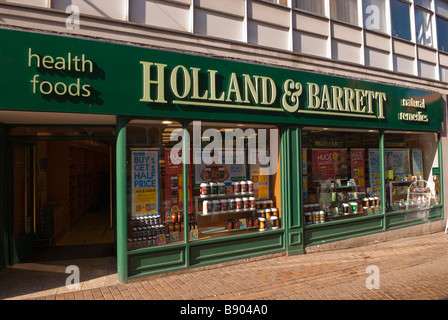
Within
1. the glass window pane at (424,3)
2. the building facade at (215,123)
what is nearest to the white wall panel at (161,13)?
the building facade at (215,123)

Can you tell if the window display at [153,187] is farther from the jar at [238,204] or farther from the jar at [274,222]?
the jar at [274,222]

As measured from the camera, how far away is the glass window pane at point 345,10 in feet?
29.0

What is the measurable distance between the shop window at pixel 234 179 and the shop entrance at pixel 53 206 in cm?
211

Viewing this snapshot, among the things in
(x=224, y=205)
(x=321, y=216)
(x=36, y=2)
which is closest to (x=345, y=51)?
(x=321, y=216)

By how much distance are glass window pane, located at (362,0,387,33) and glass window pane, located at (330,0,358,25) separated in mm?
367

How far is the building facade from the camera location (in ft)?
18.4

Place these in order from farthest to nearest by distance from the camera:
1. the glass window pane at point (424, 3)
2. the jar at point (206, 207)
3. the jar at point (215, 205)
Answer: the glass window pane at point (424, 3)
the jar at point (215, 205)
the jar at point (206, 207)

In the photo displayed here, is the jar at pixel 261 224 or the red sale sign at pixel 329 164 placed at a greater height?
the red sale sign at pixel 329 164

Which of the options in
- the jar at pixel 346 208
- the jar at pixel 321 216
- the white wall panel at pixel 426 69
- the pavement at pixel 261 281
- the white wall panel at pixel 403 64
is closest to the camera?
the pavement at pixel 261 281

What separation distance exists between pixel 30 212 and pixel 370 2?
34.7ft

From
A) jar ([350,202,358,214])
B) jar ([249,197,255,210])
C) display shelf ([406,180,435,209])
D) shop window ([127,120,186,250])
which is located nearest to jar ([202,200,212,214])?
shop window ([127,120,186,250])

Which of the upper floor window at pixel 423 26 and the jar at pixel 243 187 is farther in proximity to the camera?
the upper floor window at pixel 423 26

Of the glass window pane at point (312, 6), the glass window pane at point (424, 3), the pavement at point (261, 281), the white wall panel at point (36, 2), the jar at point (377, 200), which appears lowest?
the pavement at point (261, 281)
